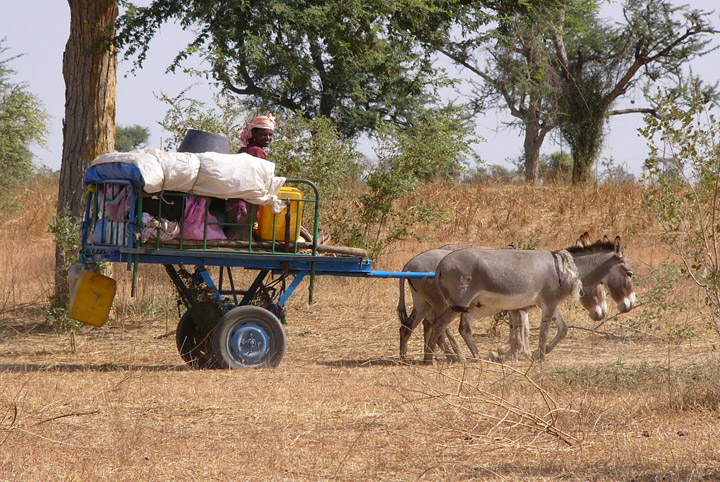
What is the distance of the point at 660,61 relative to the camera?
3522cm

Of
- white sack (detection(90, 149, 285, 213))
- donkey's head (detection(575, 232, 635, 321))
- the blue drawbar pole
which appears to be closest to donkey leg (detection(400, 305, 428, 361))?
the blue drawbar pole

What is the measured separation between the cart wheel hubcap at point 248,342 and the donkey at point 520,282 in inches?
74.1

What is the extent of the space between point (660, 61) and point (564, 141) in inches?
212

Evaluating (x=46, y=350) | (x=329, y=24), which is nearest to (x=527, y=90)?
(x=329, y=24)

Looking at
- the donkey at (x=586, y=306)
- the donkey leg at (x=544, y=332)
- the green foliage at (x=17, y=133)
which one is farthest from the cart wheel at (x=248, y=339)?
the green foliage at (x=17, y=133)

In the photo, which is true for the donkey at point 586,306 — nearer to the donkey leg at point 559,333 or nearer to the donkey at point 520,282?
the donkey at point 520,282

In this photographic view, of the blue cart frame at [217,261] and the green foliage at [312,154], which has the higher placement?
the green foliage at [312,154]

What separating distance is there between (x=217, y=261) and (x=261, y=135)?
1483mm

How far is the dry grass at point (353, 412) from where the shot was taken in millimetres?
5109

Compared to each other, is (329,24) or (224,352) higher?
(329,24)

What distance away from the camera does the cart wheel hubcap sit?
854 cm

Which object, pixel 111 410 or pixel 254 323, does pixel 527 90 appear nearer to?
pixel 254 323

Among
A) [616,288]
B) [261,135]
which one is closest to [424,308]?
[616,288]

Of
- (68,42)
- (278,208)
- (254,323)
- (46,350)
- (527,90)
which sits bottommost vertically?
(46,350)
